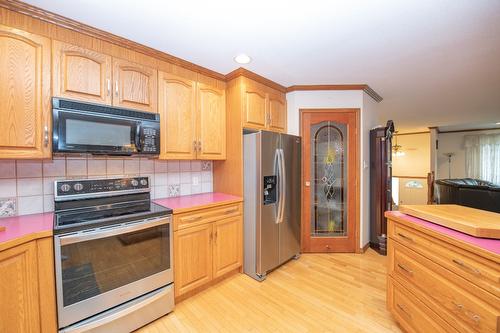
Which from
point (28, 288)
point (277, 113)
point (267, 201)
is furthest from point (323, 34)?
point (28, 288)

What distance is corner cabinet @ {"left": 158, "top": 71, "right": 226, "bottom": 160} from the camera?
2053mm

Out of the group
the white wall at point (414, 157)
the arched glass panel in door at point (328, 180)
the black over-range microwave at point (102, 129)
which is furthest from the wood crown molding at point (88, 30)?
the white wall at point (414, 157)

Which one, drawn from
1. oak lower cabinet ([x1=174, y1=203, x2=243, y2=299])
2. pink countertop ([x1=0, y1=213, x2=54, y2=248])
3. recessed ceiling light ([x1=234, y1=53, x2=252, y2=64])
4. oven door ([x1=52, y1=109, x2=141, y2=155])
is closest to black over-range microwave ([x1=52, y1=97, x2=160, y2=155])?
oven door ([x1=52, y1=109, x2=141, y2=155])

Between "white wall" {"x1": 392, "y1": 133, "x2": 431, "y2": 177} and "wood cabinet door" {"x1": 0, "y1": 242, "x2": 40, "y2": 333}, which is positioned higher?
"white wall" {"x1": 392, "y1": 133, "x2": 431, "y2": 177}

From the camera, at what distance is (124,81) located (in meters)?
1.81

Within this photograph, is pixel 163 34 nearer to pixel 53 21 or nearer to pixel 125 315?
pixel 53 21

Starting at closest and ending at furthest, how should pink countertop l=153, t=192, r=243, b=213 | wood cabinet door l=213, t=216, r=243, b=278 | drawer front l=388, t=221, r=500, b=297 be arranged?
drawer front l=388, t=221, r=500, b=297, pink countertop l=153, t=192, r=243, b=213, wood cabinet door l=213, t=216, r=243, b=278

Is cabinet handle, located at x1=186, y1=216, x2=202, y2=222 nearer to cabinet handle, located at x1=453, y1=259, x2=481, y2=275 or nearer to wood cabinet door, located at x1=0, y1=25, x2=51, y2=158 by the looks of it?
wood cabinet door, located at x1=0, y1=25, x2=51, y2=158

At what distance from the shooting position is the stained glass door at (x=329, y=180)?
9.57 feet

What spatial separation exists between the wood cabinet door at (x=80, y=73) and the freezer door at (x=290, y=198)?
68.3 inches

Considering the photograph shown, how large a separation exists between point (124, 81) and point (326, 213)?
2.78 metres

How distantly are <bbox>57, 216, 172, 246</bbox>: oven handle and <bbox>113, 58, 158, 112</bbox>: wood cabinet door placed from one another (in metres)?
0.98

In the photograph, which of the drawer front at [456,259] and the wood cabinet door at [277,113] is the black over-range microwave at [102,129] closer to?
the wood cabinet door at [277,113]

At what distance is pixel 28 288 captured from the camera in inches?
47.6
